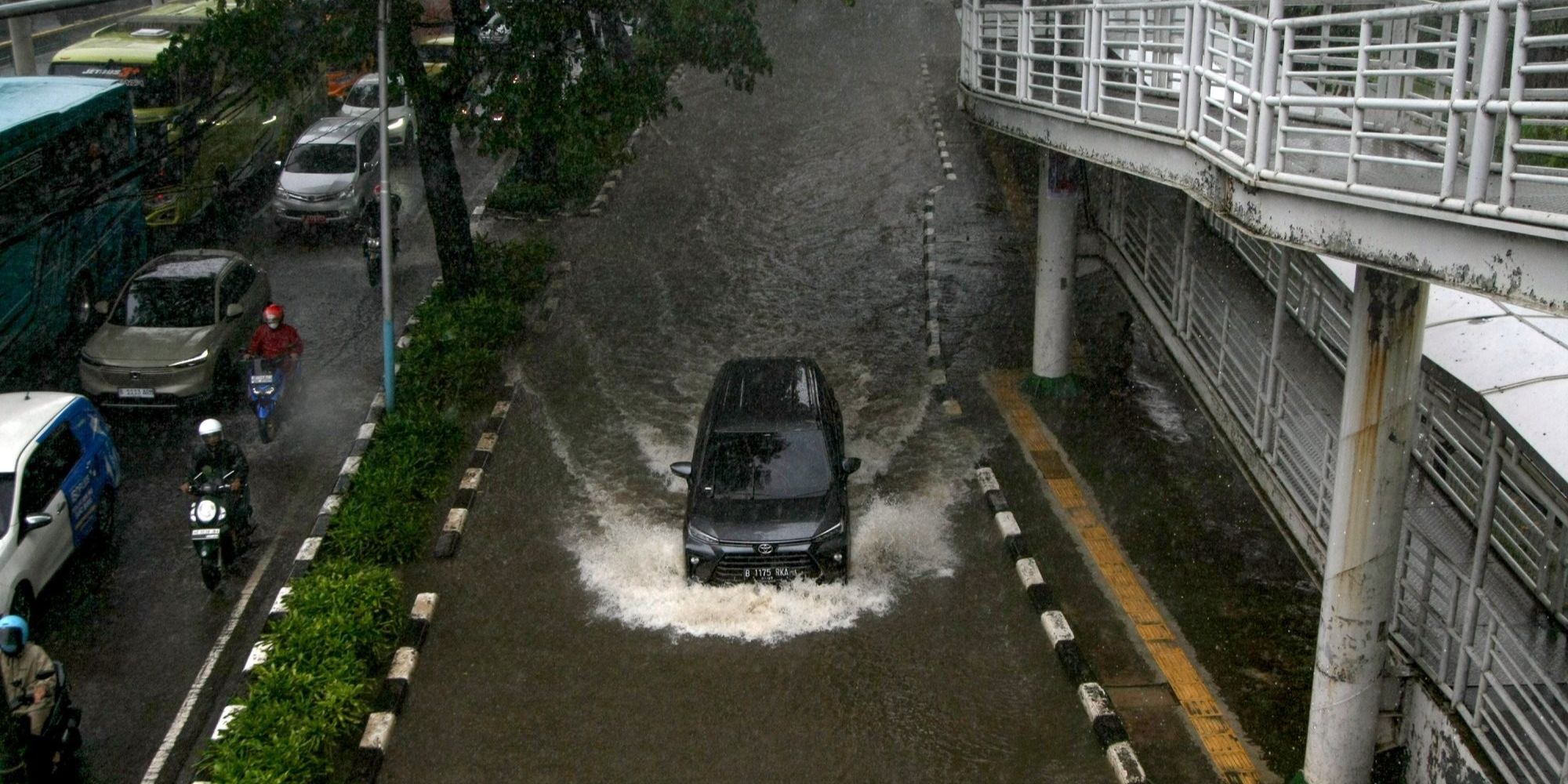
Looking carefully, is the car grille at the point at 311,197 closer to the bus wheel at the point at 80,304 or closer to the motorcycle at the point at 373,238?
the motorcycle at the point at 373,238

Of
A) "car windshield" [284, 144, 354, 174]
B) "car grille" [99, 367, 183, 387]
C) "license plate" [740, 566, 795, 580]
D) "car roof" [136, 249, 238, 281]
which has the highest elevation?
"car windshield" [284, 144, 354, 174]

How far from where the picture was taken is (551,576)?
41.0ft

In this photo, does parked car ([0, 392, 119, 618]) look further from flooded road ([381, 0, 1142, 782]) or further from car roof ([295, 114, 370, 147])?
car roof ([295, 114, 370, 147])

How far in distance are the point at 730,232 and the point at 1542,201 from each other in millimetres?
17220

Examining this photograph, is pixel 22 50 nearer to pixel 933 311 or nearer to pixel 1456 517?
pixel 933 311

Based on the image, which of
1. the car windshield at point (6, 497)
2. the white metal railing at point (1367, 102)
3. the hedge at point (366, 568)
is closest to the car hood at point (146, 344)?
the hedge at point (366, 568)

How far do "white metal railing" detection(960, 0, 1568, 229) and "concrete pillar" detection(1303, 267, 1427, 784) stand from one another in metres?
0.85

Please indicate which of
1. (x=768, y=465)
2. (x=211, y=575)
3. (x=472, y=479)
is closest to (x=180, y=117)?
(x=472, y=479)

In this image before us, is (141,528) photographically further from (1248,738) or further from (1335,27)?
(1335,27)

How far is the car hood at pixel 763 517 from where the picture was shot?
1181 centimetres

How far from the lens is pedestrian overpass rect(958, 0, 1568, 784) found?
6281 millimetres

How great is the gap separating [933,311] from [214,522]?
10254mm

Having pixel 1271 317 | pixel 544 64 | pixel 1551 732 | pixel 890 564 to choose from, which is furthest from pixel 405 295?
pixel 1551 732

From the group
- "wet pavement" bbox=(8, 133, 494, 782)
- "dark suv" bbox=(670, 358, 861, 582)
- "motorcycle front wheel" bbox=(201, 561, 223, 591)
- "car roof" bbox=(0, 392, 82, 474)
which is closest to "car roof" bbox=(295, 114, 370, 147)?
"wet pavement" bbox=(8, 133, 494, 782)
